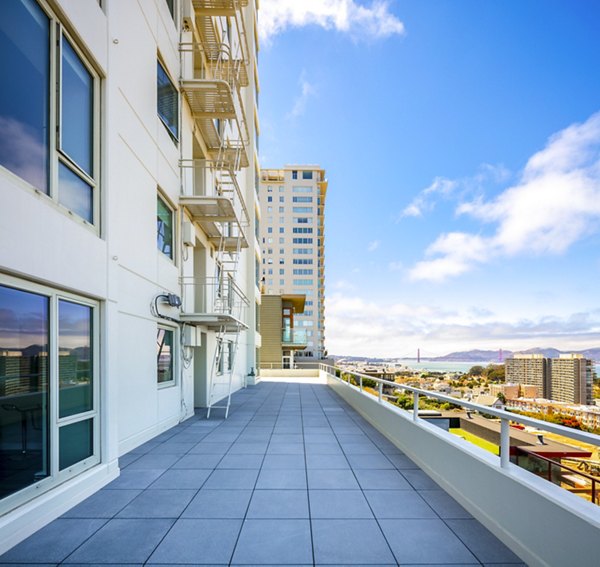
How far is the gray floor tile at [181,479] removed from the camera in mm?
5035

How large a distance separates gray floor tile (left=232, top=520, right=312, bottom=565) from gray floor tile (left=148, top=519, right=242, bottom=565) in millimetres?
105

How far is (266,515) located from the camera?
13.6 ft

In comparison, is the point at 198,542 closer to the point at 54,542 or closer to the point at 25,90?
the point at 54,542

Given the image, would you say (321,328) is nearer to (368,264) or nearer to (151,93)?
(368,264)

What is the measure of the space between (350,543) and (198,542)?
1347 millimetres

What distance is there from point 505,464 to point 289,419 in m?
7.12

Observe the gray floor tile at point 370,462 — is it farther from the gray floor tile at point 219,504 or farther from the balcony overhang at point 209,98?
the balcony overhang at point 209,98

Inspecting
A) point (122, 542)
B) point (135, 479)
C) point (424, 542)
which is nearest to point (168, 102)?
point (135, 479)

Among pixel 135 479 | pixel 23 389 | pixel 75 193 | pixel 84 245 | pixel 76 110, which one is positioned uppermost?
pixel 76 110

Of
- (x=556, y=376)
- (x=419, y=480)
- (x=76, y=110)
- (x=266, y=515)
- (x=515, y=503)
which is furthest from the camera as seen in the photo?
(x=556, y=376)

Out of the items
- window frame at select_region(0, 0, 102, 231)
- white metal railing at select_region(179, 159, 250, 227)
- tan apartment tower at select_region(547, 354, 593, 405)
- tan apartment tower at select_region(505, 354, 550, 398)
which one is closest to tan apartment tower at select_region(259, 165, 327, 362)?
white metal railing at select_region(179, 159, 250, 227)

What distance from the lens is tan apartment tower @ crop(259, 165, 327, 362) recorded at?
74.7m

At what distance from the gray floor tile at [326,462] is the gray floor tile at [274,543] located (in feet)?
6.45

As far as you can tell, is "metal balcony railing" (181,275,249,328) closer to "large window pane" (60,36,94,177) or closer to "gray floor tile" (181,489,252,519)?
"large window pane" (60,36,94,177)
